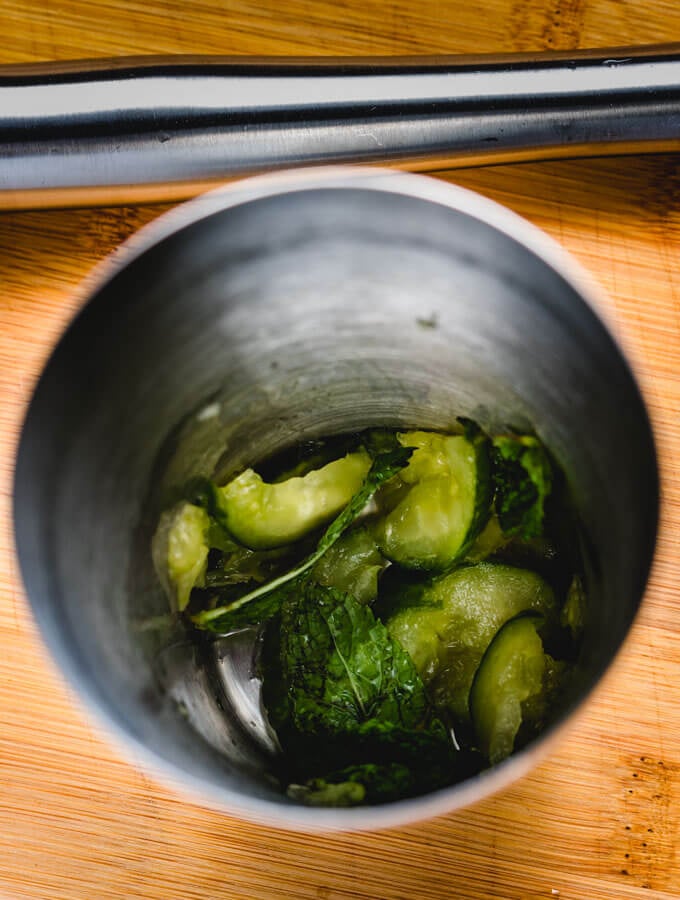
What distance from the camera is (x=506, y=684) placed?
0.60 metres

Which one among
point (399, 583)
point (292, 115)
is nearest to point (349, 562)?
point (399, 583)

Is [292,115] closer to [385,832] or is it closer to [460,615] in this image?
[460,615]

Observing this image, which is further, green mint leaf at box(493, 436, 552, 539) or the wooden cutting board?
the wooden cutting board

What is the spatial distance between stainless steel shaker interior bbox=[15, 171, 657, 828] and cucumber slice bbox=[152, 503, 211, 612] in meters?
0.02

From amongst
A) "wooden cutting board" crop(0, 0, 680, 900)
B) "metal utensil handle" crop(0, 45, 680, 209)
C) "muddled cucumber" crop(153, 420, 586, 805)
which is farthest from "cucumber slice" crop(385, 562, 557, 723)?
"metal utensil handle" crop(0, 45, 680, 209)

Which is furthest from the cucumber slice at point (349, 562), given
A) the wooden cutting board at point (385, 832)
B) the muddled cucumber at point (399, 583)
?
the wooden cutting board at point (385, 832)

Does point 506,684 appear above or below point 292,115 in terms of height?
below

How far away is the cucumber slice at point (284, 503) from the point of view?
1.97 ft

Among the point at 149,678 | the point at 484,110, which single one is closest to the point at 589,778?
the point at 149,678

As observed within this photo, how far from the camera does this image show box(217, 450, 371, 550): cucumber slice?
600 millimetres

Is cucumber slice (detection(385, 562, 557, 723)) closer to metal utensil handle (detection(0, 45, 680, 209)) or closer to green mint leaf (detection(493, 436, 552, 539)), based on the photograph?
green mint leaf (detection(493, 436, 552, 539))

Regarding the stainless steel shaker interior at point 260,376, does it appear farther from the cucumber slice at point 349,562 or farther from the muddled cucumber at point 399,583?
the cucumber slice at point 349,562

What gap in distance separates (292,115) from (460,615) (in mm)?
464

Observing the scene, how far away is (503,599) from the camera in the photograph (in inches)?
25.4
